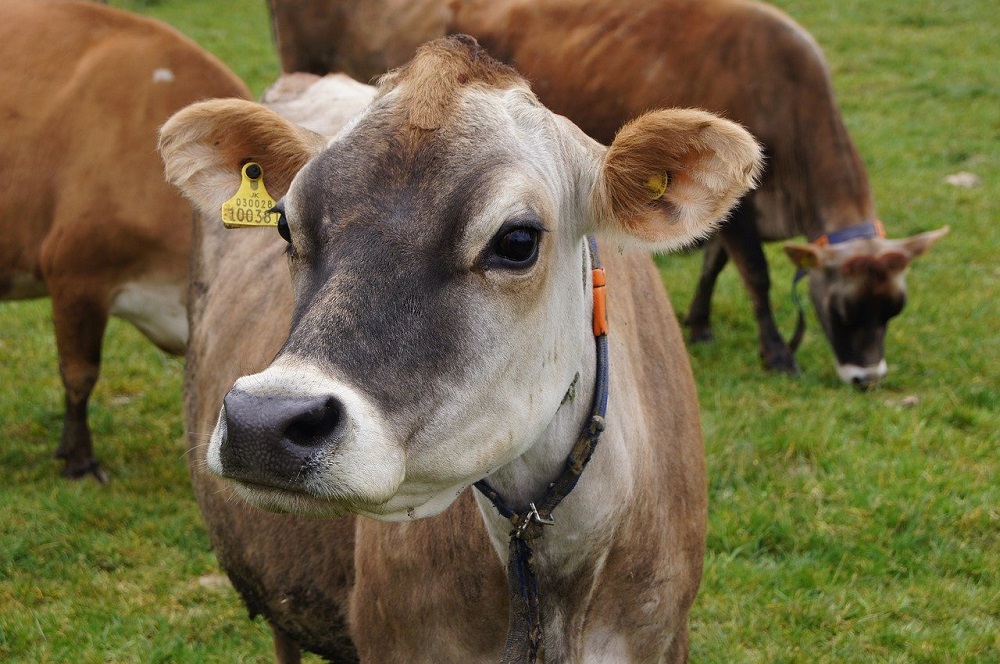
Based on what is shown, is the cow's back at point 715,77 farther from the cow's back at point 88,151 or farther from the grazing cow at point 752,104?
the cow's back at point 88,151

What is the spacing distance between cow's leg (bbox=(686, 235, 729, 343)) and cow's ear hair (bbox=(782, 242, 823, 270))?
0.58 m

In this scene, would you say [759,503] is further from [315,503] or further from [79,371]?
[315,503]

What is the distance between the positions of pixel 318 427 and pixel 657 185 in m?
A: 0.88

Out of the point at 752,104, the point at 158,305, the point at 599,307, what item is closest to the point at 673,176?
the point at 599,307

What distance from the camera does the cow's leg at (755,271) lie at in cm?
639

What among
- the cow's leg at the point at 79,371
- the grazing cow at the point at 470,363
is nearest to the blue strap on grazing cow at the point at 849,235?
the cow's leg at the point at 79,371

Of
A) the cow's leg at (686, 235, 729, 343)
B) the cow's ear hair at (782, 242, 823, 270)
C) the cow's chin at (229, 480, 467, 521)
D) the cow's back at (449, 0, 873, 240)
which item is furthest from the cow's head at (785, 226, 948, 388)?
the cow's chin at (229, 480, 467, 521)

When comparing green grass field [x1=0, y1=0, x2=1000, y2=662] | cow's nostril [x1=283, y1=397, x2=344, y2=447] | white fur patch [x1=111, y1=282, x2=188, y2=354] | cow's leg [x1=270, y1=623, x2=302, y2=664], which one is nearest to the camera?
cow's nostril [x1=283, y1=397, x2=344, y2=447]

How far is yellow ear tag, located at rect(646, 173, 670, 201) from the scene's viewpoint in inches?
86.7

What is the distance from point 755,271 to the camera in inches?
261

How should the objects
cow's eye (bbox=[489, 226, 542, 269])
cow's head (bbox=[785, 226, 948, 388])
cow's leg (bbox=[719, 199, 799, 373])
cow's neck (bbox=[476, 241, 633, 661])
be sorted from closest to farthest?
cow's eye (bbox=[489, 226, 542, 269]) < cow's neck (bbox=[476, 241, 633, 661]) < cow's head (bbox=[785, 226, 948, 388]) < cow's leg (bbox=[719, 199, 799, 373])

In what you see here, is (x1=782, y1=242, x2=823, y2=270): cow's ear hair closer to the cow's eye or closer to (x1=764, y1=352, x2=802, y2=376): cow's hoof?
(x1=764, y1=352, x2=802, y2=376): cow's hoof

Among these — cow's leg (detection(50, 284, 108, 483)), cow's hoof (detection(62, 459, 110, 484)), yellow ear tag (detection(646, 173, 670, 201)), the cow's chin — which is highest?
yellow ear tag (detection(646, 173, 670, 201))

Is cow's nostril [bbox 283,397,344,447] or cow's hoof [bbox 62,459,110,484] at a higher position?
cow's nostril [bbox 283,397,344,447]
